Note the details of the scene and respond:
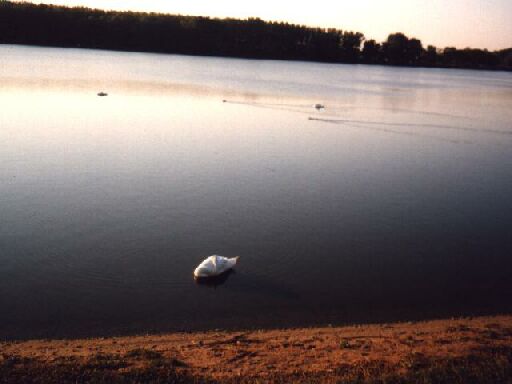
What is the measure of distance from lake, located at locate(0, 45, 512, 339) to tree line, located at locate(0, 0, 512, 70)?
129760 mm

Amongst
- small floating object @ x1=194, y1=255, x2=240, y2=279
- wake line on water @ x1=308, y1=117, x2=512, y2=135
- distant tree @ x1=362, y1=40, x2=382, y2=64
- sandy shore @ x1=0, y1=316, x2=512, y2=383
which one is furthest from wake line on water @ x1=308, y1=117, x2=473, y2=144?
distant tree @ x1=362, y1=40, x2=382, y2=64

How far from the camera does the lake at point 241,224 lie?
12.2 m

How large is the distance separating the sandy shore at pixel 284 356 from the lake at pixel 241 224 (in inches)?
32.2

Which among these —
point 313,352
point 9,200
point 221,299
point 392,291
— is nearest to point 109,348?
point 221,299

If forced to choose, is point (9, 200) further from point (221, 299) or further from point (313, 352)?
point (313, 352)

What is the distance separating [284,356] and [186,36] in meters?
164

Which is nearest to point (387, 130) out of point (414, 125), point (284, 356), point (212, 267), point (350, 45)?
point (414, 125)

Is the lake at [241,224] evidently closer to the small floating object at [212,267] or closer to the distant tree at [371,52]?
the small floating object at [212,267]

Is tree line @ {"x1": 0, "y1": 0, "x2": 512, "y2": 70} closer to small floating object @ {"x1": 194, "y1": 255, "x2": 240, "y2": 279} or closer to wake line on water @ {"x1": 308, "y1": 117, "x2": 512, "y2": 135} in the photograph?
wake line on water @ {"x1": 308, "y1": 117, "x2": 512, "y2": 135}

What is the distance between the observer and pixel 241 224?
56.1 feet

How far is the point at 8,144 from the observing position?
87.7ft

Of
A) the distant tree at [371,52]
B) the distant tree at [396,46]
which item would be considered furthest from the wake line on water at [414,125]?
the distant tree at [396,46]

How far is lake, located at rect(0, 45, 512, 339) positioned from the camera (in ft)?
40.1

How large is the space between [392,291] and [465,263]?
3385 mm
